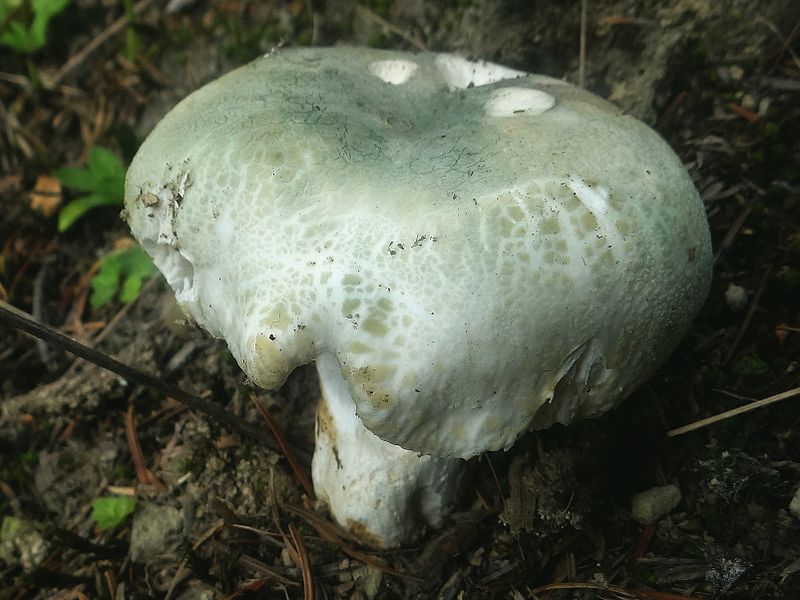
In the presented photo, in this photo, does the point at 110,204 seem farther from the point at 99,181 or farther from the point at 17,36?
the point at 17,36

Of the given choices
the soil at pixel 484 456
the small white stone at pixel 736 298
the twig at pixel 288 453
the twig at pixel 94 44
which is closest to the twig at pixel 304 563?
the soil at pixel 484 456

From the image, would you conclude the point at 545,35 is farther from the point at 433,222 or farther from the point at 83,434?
→ the point at 83,434

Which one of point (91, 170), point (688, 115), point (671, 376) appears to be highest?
point (688, 115)

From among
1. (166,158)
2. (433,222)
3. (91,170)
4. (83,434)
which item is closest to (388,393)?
(433,222)

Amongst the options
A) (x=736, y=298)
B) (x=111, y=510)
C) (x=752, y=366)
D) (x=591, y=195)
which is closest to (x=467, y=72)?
(x=591, y=195)

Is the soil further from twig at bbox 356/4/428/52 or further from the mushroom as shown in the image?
the mushroom
